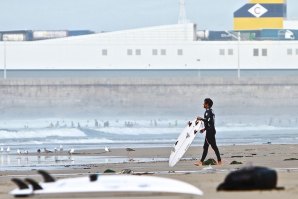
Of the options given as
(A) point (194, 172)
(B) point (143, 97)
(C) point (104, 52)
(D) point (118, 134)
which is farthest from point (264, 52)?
(A) point (194, 172)

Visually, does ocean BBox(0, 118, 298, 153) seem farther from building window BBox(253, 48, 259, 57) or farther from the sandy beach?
building window BBox(253, 48, 259, 57)

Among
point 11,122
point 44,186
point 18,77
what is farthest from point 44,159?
point 18,77

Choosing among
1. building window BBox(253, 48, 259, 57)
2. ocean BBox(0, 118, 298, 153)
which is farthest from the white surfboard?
building window BBox(253, 48, 259, 57)

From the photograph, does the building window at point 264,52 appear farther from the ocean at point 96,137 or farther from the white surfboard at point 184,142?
the white surfboard at point 184,142

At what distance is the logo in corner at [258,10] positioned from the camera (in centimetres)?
11733

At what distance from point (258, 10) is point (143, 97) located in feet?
111

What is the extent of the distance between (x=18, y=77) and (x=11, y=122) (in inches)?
524

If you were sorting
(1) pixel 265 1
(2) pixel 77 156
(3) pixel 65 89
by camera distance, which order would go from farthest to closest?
(1) pixel 265 1 < (3) pixel 65 89 < (2) pixel 77 156

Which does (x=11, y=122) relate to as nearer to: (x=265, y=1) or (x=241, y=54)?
(x=241, y=54)

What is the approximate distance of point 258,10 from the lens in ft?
388

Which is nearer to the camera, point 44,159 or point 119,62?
point 44,159

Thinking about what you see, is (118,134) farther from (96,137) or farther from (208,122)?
(208,122)

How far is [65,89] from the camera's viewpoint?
86.4 meters

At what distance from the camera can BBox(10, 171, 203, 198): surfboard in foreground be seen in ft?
41.7
